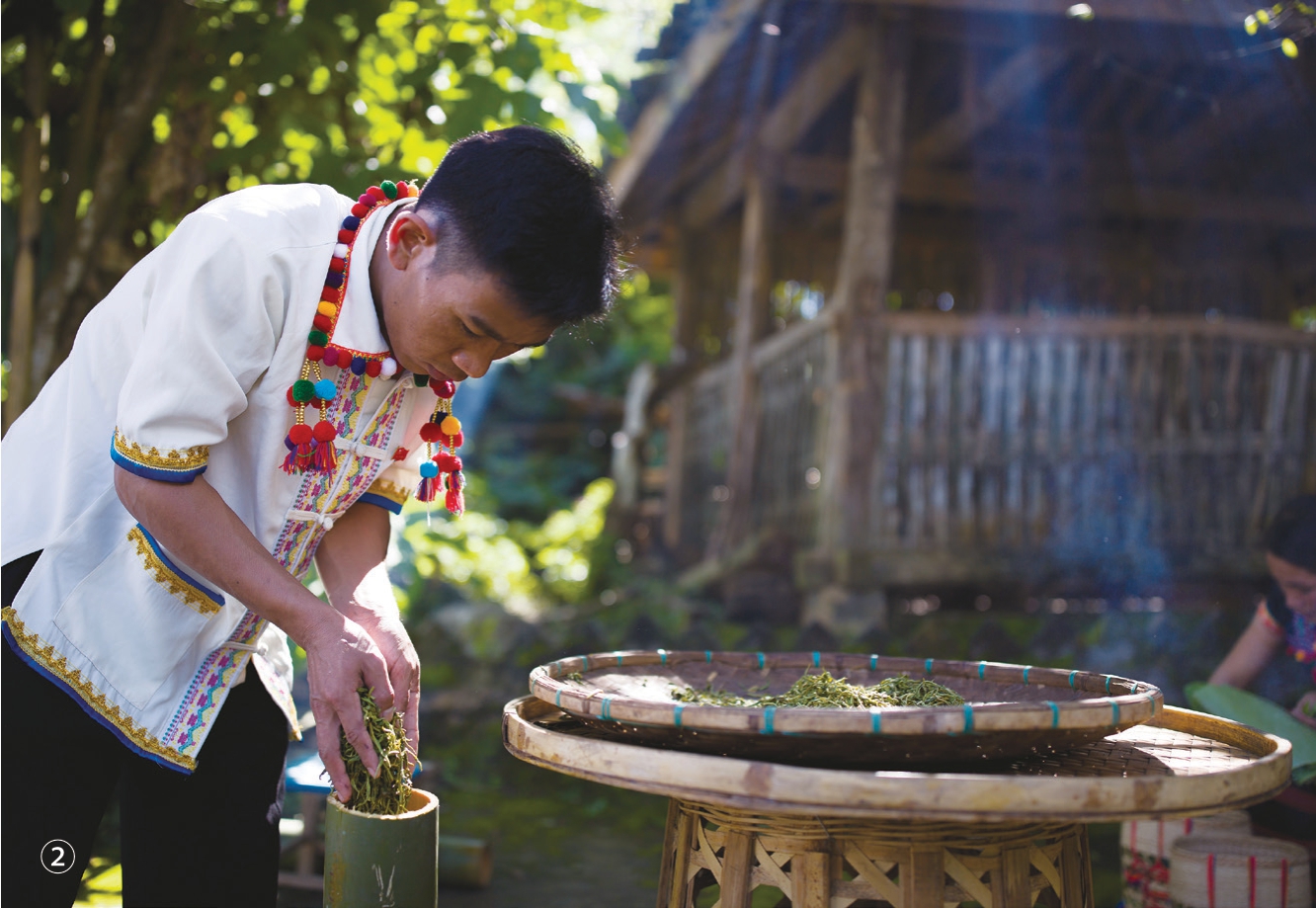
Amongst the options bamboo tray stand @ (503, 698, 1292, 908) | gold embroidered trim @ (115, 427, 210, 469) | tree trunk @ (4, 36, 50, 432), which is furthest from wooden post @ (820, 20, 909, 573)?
gold embroidered trim @ (115, 427, 210, 469)

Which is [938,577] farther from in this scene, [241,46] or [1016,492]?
[241,46]

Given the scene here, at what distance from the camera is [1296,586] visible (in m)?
3.09

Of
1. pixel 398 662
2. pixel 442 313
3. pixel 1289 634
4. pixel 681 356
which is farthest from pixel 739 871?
pixel 681 356

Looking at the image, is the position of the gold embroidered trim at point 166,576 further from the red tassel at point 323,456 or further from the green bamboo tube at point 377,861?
the green bamboo tube at point 377,861

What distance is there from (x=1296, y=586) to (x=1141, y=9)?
8.82 ft

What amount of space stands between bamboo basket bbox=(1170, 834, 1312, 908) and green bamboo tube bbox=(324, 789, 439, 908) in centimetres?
193

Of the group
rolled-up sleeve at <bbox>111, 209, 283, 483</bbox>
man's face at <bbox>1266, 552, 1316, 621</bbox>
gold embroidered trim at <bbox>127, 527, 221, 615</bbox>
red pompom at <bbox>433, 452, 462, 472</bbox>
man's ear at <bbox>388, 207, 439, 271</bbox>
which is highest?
man's ear at <bbox>388, 207, 439, 271</bbox>

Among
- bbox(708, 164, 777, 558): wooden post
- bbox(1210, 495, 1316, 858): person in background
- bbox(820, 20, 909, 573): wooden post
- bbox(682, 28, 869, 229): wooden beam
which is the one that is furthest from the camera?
bbox(708, 164, 777, 558): wooden post

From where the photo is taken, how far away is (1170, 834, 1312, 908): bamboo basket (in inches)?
98.0

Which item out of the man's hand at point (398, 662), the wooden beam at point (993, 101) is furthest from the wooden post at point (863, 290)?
the man's hand at point (398, 662)

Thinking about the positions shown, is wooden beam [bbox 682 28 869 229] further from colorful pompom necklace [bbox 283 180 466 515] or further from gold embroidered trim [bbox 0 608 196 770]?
gold embroidered trim [bbox 0 608 196 770]

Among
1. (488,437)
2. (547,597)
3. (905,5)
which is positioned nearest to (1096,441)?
(905,5)

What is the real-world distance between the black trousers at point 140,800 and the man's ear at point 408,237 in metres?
0.79

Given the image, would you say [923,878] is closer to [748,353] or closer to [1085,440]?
[1085,440]
